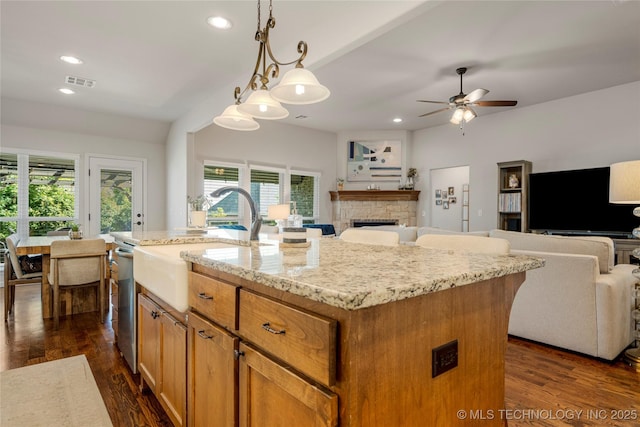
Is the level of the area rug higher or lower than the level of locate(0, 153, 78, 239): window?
lower

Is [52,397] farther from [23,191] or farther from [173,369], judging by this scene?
[23,191]

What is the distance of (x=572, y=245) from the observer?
2.69m

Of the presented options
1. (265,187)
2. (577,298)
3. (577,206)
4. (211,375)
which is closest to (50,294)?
(211,375)

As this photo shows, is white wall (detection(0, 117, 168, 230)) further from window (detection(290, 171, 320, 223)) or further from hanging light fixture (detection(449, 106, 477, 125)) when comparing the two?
hanging light fixture (detection(449, 106, 477, 125))

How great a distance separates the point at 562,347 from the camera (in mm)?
2691

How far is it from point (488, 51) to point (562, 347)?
311 cm

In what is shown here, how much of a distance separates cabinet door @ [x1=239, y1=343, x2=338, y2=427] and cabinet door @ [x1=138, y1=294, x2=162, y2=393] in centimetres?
86

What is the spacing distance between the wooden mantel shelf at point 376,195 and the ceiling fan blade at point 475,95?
3.31m

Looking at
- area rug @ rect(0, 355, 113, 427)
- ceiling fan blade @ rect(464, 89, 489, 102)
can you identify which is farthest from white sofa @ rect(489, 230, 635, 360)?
area rug @ rect(0, 355, 113, 427)

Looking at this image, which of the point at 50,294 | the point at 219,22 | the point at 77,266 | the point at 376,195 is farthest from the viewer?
the point at 376,195

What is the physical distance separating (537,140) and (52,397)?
6953mm

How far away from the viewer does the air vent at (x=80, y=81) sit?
4.41 m

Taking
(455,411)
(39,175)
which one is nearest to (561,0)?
(455,411)

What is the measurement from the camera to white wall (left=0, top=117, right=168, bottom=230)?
5.48m
